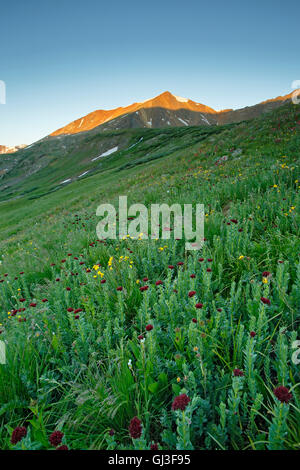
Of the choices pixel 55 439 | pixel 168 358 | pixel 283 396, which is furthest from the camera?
pixel 168 358

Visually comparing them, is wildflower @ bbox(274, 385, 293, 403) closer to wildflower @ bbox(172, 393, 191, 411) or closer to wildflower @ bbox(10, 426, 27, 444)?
wildflower @ bbox(172, 393, 191, 411)

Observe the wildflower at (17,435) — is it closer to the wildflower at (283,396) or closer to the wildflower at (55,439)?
the wildflower at (55,439)

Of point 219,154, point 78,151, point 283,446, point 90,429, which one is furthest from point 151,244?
point 78,151

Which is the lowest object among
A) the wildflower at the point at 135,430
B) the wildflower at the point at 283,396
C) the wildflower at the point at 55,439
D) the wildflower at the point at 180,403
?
the wildflower at the point at 55,439

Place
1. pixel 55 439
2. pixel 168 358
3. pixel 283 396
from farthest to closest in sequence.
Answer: pixel 168 358
pixel 55 439
pixel 283 396

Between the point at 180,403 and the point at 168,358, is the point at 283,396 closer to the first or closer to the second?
the point at 180,403

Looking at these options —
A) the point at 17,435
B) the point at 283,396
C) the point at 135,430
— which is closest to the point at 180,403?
the point at 135,430

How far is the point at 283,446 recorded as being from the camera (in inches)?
54.3

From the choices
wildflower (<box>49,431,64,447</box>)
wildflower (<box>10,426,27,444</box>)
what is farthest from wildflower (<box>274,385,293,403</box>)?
wildflower (<box>10,426,27,444</box>)

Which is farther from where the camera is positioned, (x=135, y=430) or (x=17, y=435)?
(x=17, y=435)

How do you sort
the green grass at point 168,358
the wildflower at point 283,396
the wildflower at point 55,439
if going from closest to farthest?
the wildflower at point 283,396 → the wildflower at point 55,439 → the green grass at point 168,358

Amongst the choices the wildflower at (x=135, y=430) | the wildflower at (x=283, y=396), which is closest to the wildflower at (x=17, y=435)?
the wildflower at (x=135, y=430)

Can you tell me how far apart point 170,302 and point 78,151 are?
112491mm

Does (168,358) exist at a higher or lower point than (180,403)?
lower
